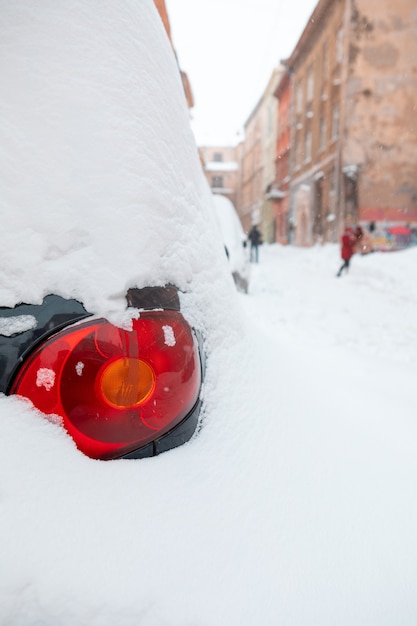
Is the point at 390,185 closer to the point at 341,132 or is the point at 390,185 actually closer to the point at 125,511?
the point at 341,132

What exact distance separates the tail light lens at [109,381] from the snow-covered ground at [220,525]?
38 millimetres

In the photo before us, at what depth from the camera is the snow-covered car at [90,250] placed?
87cm

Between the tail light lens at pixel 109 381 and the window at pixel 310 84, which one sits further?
the window at pixel 310 84

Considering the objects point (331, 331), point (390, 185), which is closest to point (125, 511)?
point (331, 331)

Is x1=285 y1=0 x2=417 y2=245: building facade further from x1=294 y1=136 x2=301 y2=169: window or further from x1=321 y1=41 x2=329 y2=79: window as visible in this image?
x1=294 y1=136 x2=301 y2=169: window

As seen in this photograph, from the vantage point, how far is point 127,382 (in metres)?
0.90

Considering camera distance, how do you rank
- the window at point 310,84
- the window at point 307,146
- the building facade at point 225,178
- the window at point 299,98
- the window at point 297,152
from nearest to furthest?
the window at point 310,84
the window at point 307,146
the window at point 299,98
the window at point 297,152
the building facade at point 225,178

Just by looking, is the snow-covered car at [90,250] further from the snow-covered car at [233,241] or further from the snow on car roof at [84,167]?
the snow-covered car at [233,241]

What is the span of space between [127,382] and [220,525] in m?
0.32

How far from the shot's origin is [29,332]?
0.86 metres

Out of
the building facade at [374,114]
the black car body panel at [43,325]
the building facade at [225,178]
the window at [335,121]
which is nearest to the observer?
the black car body panel at [43,325]

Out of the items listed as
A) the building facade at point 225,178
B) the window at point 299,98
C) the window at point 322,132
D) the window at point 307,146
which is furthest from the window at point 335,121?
the building facade at point 225,178

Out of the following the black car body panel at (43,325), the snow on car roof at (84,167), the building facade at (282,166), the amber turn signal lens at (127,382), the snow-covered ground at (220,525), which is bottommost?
the snow-covered ground at (220,525)

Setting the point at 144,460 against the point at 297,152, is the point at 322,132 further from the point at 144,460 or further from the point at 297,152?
the point at 144,460
